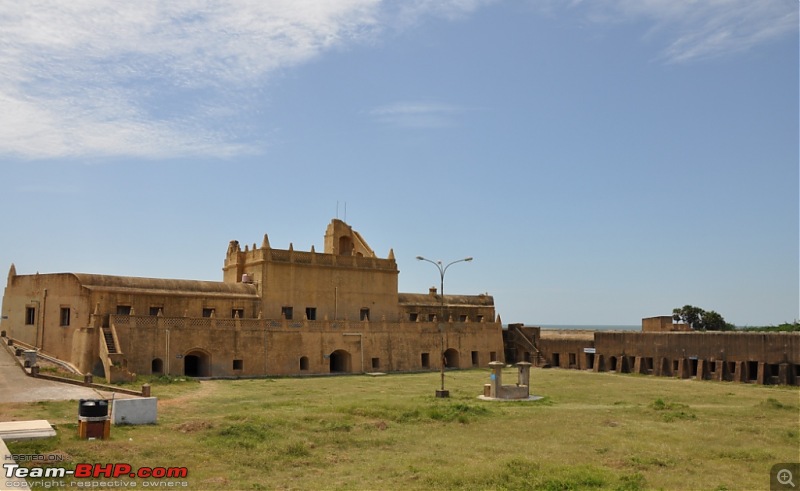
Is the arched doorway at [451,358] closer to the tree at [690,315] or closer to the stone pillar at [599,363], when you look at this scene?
the stone pillar at [599,363]

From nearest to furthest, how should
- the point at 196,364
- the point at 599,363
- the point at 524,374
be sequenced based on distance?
the point at 524,374 → the point at 196,364 → the point at 599,363

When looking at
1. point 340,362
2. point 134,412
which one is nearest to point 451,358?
point 340,362

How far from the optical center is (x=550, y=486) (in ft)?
47.6

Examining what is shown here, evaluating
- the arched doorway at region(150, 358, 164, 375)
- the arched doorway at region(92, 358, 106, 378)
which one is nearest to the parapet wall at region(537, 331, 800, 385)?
the arched doorway at region(150, 358, 164, 375)

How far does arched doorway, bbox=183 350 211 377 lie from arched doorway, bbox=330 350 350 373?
31.4 feet

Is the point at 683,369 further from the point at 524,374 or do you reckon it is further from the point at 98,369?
the point at 98,369

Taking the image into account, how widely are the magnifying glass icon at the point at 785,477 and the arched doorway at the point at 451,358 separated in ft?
119

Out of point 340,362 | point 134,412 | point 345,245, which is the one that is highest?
point 345,245

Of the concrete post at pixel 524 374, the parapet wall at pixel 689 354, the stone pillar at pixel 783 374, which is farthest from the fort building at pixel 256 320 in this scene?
the stone pillar at pixel 783 374

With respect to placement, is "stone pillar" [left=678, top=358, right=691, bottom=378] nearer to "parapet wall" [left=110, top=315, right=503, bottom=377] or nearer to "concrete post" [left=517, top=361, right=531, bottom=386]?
"parapet wall" [left=110, top=315, right=503, bottom=377]

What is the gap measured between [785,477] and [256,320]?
31.5 meters

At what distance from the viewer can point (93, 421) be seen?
16828 millimetres

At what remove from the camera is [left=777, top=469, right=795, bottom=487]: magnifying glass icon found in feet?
51.3

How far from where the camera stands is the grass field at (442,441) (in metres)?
15.2
